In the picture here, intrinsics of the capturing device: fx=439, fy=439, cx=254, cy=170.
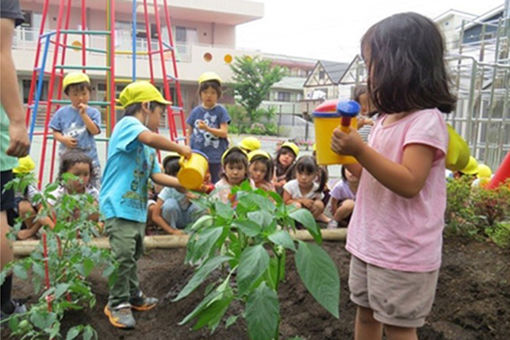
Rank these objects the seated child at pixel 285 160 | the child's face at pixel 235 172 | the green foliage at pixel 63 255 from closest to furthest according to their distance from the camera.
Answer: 1. the green foliage at pixel 63 255
2. the child's face at pixel 235 172
3. the seated child at pixel 285 160

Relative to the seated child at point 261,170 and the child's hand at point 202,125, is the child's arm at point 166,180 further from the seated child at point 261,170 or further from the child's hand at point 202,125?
the child's hand at point 202,125

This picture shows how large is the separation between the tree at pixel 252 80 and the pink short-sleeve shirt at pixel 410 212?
2111 centimetres

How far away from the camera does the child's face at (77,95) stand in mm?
4117

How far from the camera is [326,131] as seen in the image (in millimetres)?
1436

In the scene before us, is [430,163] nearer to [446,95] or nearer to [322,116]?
[446,95]

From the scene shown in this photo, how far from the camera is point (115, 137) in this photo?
2150 millimetres

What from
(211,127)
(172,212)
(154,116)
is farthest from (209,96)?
(154,116)

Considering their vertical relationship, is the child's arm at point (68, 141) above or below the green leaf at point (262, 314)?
above

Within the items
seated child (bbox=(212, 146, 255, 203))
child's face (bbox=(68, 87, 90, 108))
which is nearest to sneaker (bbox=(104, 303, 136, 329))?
seated child (bbox=(212, 146, 255, 203))

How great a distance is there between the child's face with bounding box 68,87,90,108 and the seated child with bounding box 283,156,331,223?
2.09 meters

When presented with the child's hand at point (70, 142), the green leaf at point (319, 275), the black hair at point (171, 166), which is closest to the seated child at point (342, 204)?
the black hair at point (171, 166)

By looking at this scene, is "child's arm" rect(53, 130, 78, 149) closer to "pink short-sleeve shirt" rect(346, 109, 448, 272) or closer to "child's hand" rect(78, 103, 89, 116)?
"child's hand" rect(78, 103, 89, 116)

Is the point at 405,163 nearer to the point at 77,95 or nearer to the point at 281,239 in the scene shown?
the point at 281,239

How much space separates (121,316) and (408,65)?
161 cm
